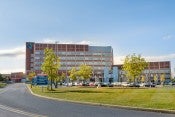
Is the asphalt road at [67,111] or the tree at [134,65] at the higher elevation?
the tree at [134,65]

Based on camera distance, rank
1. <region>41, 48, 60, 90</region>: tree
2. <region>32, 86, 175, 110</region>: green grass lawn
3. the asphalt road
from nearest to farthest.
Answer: the asphalt road → <region>32, 86, 175, 110</region>: green grass lawn → <region>41, 48, 60, 90</region>: tree

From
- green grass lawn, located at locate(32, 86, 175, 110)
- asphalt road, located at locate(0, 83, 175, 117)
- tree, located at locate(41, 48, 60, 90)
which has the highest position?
tree, located at locate(41, 48, 60, 90)

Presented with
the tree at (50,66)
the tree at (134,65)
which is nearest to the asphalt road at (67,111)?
the tree at (50,66)

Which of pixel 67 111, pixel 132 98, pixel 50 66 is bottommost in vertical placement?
pixel 67 111

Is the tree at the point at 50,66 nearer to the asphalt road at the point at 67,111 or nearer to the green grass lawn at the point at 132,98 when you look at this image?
the green grass lawn at the point at 132,98

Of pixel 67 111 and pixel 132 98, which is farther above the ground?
pixel 132 98

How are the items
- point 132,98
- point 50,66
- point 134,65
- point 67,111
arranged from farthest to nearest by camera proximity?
point 134,65 → point 50,66 → point 132,98 → point 67,111

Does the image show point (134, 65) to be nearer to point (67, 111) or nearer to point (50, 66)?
point (50, 66)

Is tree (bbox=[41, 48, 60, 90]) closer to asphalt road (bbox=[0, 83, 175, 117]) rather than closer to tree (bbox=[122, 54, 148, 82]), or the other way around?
tree (bbox=[122, 54, 148, 82])

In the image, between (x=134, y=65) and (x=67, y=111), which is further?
(x=134, y=65)

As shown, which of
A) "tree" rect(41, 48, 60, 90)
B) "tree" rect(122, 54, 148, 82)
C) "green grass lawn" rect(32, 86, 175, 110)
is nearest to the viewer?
"green grass lawn" rect(32, 86, 175, 110)

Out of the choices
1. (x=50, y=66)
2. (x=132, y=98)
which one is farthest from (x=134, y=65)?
(x=132, y=98)

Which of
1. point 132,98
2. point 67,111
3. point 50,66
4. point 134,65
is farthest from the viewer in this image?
point 134,65

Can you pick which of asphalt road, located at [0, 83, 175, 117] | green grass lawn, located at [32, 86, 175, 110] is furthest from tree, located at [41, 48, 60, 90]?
asphalt road, located at [0, 83, 175, 117]
